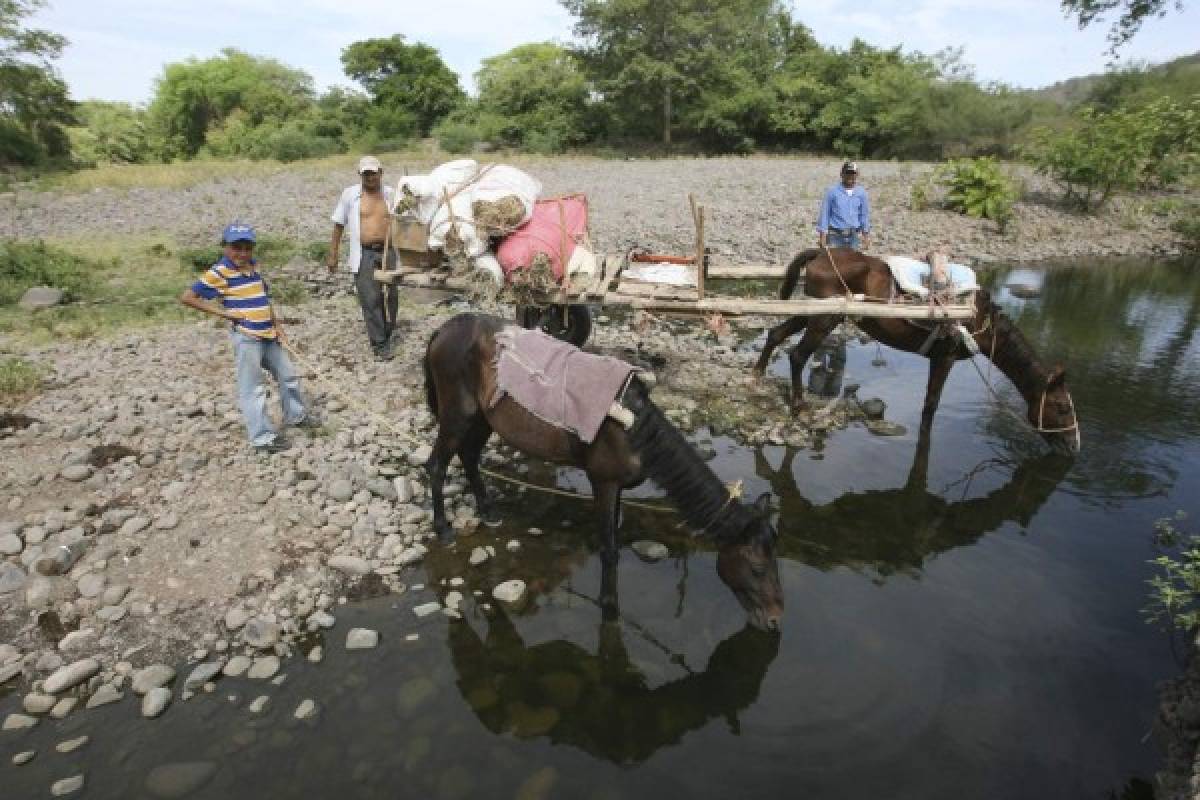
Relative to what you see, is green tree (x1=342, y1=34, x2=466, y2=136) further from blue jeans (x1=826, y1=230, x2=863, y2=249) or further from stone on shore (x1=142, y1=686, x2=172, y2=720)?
stone on shore (x1=142, y1=686, x2=172, y2=720)

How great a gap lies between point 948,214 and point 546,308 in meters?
19.1

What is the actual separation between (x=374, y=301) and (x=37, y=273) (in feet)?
27.6

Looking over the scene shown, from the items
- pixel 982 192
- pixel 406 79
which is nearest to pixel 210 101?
pixel 406 79

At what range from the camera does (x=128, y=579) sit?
559 centimetres

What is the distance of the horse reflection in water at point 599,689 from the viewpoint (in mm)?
4652

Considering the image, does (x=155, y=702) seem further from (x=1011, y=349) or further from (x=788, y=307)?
(x=1011, y=349)

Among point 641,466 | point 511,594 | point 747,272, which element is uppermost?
point 747,272

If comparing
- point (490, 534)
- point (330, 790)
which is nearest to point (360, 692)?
point (330, 790)

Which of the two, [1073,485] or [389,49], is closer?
[1073,485]

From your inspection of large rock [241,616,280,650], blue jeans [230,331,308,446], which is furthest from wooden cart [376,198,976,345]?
large rock [241,616,280,650]

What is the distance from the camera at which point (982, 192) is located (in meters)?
21.7

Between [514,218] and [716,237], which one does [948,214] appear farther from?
[514,218]

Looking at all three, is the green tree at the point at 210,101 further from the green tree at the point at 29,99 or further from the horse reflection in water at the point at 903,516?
the horse reflection in water at the point at 903,516

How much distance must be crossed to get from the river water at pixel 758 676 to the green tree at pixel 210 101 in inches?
2343
